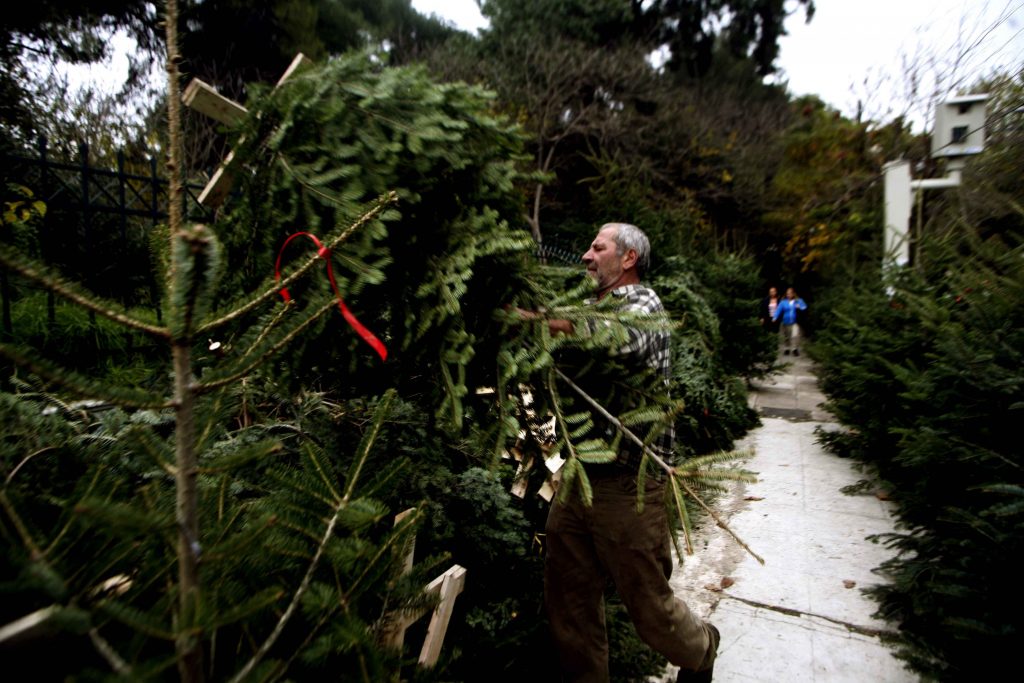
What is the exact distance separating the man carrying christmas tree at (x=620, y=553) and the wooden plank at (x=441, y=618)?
1.95ft

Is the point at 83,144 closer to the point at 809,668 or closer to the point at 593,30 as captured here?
the point at 809,668

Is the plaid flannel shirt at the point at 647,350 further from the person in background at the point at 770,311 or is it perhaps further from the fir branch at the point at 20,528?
the person in background at the point at 770,311

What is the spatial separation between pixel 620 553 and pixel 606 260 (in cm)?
126

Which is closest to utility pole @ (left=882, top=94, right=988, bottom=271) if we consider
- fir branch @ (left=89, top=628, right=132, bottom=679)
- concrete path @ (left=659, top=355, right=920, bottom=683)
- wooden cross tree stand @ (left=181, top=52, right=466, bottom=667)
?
concrete path @ (left=659, top=355, right=920, bottom=683)

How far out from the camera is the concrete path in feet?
10.2

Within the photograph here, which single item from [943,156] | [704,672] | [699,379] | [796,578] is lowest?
[796,578]

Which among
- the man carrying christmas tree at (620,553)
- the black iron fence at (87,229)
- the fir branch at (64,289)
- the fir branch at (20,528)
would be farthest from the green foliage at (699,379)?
the fir branch at (20,528)

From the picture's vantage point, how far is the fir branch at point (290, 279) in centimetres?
108

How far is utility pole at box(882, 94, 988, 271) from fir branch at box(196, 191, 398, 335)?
659 cm

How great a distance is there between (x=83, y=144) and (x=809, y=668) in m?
5.30

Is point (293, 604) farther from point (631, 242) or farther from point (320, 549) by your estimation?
point (631, 242)

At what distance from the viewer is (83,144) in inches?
148

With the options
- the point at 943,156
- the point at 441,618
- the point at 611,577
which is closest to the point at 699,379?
the point at 611,577

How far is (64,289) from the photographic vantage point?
959mm
